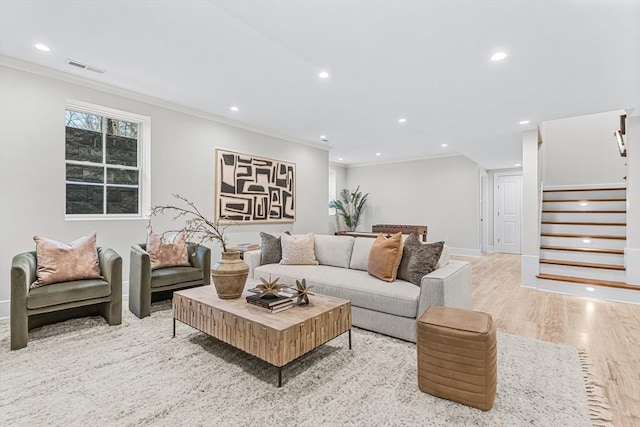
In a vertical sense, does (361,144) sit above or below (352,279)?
above

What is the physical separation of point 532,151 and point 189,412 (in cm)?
546

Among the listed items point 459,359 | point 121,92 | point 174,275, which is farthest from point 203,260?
point 459,359

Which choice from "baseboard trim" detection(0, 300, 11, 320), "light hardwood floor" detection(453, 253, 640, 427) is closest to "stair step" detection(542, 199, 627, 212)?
"light hardwood floor" detection(453, 253, 640, 427)

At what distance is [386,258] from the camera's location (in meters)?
2.97

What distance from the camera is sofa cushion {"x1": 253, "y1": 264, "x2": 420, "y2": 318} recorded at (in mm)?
2605

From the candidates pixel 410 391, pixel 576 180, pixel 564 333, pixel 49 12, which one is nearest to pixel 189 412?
pixel 410 391

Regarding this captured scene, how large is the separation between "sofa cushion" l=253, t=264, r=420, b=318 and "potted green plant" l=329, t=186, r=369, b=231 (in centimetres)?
533

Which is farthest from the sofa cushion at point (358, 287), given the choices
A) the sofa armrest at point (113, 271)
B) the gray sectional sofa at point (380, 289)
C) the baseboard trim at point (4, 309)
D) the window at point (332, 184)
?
the window at point (332, 184)

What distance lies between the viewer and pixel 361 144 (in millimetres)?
6691

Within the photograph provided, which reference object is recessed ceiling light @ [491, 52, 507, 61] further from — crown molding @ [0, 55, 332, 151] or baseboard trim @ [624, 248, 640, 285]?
crown molding @ [0, 55, 332, 151]

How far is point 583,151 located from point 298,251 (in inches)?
272

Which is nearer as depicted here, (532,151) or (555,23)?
(555,23)

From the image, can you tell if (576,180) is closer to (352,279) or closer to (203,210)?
(352,279)

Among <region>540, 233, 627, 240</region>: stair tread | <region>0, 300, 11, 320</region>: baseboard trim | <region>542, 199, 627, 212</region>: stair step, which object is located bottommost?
<region>0, 300, 11, 320</region>: baseboard trim
